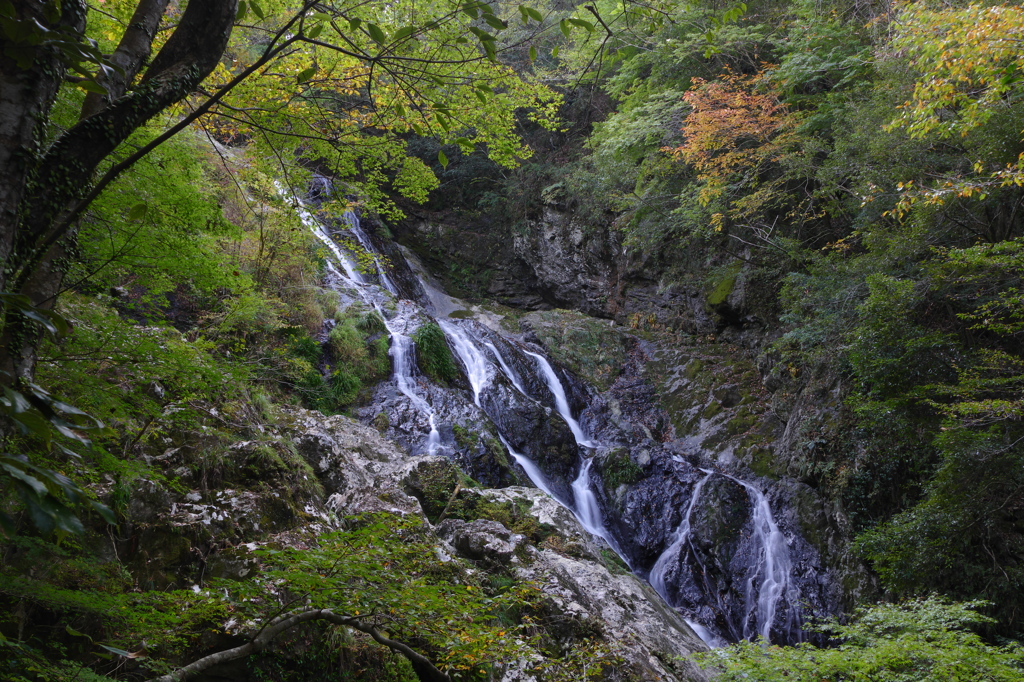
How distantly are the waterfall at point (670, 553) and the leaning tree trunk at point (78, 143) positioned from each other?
928 centimetres

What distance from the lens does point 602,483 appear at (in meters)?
10.5

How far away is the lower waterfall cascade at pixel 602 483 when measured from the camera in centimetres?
820

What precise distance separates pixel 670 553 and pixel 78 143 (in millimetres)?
9745

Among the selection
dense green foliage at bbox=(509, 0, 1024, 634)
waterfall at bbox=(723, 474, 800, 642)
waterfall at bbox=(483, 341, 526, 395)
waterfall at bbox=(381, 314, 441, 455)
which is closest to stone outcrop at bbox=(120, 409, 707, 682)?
waterfall at bbox=(381, 314, 441, 455)

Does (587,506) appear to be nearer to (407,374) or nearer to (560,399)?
(560,399)

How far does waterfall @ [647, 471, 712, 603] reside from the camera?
9.05 m

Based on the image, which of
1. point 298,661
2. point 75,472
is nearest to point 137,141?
point 75,472

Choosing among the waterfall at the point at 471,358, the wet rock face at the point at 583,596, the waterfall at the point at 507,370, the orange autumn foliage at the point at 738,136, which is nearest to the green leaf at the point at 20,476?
the wet rock face at the point at 583,596

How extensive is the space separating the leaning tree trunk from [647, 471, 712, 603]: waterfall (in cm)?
928

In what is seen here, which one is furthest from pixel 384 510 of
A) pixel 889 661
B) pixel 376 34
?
pixel 889 661

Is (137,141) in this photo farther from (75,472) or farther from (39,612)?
(39,612)

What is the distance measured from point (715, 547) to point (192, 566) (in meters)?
8.13

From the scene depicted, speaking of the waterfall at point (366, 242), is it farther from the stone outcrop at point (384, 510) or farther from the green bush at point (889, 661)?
the green bush at point (889, 661)

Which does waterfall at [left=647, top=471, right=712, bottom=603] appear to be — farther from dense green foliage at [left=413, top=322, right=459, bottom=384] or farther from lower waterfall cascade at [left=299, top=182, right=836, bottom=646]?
dense green foliage at [left=413, top=322, right=459, bottom=384]
